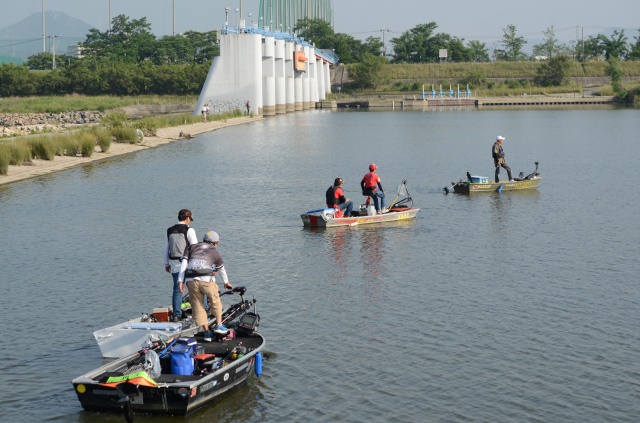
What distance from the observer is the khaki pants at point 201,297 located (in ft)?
50.6

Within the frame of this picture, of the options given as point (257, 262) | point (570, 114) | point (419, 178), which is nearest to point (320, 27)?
point (570, 114)

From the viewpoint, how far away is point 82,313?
19.4 metres

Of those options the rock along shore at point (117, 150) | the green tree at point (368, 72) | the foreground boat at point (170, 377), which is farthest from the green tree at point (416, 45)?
the foreground boat at point (170, 377)

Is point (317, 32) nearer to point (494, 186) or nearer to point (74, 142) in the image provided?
point (74, 142)

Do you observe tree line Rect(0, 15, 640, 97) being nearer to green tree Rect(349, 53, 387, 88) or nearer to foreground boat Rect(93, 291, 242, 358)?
green tree Rect(349, 53, 387, 88)

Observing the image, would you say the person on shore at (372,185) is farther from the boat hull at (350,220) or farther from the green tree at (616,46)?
the green tree at (616,46)

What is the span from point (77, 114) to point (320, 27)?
94893 mm

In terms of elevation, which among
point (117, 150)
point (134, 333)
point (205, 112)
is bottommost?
point (134, 333)

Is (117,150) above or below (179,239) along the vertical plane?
above

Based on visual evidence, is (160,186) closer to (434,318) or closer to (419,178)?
(419,178)

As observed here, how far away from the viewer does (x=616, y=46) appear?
180875mm

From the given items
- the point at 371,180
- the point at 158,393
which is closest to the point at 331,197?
the point at 371,180

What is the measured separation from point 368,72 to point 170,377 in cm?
14866

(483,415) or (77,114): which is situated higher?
→ (77,114)
